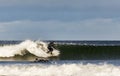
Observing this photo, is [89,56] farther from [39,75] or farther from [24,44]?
[39,75]

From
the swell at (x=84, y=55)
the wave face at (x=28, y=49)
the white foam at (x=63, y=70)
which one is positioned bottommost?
the swell at (x=84, y=55)

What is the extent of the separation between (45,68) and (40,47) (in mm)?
16748

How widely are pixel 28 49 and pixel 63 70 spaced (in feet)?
60.7

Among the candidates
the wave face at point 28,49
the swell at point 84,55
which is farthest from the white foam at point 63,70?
the wave face at point 28,49

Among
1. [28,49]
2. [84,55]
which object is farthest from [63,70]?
[28,49]

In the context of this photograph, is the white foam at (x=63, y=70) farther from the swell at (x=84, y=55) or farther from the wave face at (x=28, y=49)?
the wave face at (x=28, y=49)

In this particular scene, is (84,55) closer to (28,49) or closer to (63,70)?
(28,49)

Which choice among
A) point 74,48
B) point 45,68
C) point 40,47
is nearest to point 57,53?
point 40,47

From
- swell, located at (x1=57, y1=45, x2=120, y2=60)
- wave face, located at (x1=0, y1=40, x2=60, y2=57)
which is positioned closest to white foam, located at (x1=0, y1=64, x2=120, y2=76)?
swell, located at (x1=57, y1=45, x2=120, y2=60)

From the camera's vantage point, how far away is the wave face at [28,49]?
46.1 m

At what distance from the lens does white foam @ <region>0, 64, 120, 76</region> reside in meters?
28.8

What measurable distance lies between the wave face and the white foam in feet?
48.1

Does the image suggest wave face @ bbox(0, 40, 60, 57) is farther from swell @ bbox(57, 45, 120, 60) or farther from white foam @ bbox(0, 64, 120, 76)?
white foam @ bbox(0, 64, 120, 76)

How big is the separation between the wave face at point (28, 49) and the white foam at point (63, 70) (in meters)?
14.7
